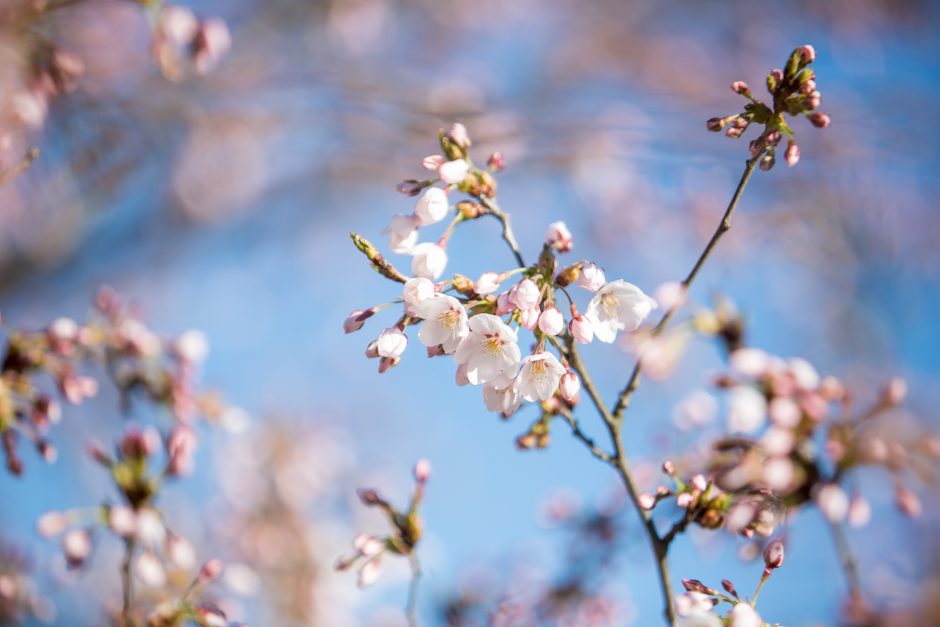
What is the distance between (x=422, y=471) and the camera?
5.00ft

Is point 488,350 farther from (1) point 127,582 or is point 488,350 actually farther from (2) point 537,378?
(1) point 127,582

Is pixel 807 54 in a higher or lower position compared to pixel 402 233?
higher

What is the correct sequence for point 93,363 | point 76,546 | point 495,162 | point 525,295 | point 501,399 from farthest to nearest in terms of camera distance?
point 93,363
point 76,546
point 495,162
point 501,399
point 525,295

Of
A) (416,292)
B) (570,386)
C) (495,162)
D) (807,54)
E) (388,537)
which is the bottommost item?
(388,537)

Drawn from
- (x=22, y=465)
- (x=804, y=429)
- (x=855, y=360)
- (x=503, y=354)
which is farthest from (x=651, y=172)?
(x=22, y=465)

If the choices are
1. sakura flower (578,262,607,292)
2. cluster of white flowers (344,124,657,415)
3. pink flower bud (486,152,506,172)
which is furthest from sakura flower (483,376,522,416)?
pink flower bud (486,152,506,172)

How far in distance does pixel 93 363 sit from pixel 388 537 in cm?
99

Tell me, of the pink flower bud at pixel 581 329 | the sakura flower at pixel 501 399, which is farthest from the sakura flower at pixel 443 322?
the pink flower bud at pixel 581 329

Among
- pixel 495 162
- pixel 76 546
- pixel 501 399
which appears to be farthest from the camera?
pixel 76 546

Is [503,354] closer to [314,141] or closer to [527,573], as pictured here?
[527,573]

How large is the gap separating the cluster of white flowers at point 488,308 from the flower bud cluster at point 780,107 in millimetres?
341

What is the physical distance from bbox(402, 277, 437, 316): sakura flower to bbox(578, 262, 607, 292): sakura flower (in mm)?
277

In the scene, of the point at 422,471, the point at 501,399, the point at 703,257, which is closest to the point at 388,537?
the point at 422,471

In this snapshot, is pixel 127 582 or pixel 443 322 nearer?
pixel 443 322
